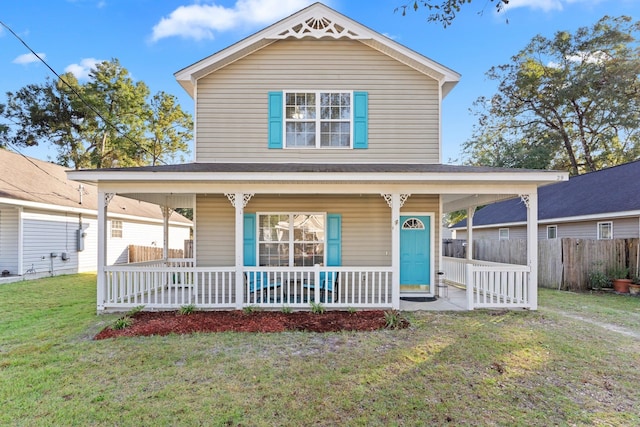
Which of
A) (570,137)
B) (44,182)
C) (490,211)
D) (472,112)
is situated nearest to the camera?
(44,182)

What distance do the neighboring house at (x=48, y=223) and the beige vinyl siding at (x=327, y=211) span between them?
6197 mm

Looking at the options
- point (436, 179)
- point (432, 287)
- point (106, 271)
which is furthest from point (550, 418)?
point (106, 271)

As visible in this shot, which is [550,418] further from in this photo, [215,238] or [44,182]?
[44,182]

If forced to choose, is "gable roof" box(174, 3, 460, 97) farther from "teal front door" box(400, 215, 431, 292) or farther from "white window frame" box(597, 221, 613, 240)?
"white window frame" box(597, 221, 613, 240)

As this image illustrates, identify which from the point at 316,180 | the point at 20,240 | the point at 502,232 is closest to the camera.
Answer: the point at 316,180

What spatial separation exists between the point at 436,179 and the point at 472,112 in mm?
22624

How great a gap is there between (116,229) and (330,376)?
16250 millimetres

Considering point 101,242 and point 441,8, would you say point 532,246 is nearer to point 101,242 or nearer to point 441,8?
point 441,8

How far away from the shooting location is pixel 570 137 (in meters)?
23.0

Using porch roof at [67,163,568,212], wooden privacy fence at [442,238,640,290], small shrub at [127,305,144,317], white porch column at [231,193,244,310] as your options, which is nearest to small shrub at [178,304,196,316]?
small shrub at [127,305,144,317]

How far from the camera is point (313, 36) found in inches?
332

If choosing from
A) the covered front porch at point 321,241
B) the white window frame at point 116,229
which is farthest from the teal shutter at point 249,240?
the white window frame at point 116,229

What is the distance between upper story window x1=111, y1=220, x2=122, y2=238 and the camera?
16244mm

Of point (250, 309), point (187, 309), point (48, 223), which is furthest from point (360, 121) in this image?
point (48, 223)
